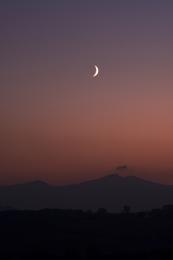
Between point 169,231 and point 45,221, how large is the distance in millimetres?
17602

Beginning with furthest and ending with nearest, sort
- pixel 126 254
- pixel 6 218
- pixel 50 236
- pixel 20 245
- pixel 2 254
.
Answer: pixel 6 218
pixel 50 236
pixel 20 245
pixel 2 254
pixel 126 254

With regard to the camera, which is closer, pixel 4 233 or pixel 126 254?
pixel 126 254

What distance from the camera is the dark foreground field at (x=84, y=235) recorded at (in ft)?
246

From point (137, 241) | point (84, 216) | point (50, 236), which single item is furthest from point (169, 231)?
point (84, 216)

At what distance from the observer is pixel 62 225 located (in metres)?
105

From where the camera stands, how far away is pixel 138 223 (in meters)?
106

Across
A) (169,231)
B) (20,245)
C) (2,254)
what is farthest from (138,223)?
(2,254)

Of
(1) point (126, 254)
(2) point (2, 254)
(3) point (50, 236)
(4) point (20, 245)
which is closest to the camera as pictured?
(1) point (126, 254)

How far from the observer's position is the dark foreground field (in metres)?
75.0

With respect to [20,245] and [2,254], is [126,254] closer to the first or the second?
[2,254]

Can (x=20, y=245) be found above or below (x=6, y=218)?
below

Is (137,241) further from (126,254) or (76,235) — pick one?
A: (126,254)

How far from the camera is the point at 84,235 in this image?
97.3 metres

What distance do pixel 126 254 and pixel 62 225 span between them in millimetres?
33216
